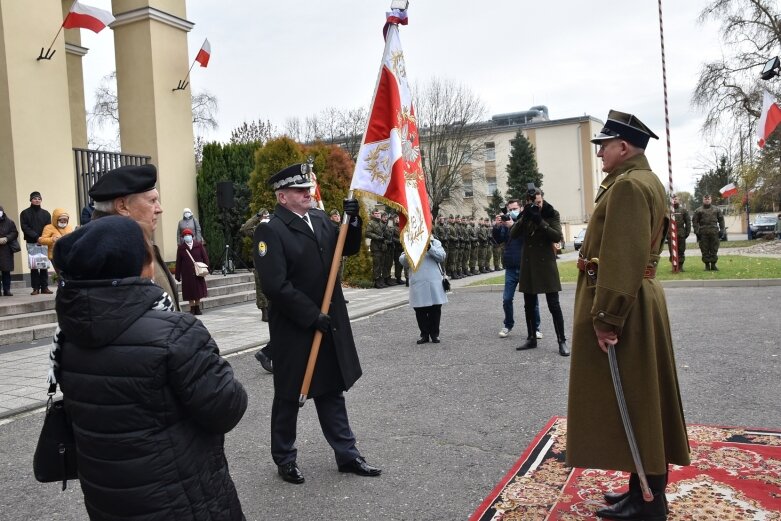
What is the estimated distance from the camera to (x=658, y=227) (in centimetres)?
348

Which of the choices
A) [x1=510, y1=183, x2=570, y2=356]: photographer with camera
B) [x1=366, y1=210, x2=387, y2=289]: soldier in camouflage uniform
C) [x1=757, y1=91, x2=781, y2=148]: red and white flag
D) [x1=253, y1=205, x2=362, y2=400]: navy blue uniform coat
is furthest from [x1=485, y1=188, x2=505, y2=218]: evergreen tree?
[x1=253, y1=205, x2=362, y2=400]: navy blue uniform coat

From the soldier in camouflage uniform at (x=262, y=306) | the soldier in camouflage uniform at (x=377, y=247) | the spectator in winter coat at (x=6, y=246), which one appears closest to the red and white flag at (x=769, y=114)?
the soldier in camouflage uniform at (x=377, y=247)

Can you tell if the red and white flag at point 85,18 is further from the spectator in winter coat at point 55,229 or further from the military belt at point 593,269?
the military belt at point 593,269

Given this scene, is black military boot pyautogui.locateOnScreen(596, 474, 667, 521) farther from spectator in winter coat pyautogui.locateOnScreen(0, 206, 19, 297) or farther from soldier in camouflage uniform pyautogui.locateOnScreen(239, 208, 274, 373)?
spectator in winter coat pyautogui.locateOnScreen(0, 206, 19, 297)

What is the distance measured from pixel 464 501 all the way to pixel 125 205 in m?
2.48

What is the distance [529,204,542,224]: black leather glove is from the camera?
7.65 meters

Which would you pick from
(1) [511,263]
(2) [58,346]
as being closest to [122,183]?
(2) [58,346]

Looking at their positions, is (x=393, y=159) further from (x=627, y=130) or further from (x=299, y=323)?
(x=627, y=130)

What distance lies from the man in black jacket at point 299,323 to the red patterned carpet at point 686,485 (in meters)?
1.00

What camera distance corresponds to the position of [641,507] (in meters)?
3.44

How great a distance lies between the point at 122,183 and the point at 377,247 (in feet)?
52.5

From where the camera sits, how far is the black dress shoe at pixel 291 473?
421cm

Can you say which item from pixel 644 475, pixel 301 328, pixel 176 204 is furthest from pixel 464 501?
pixel 176 204

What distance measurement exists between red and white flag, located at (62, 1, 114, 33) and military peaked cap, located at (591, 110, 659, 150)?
13.6m
